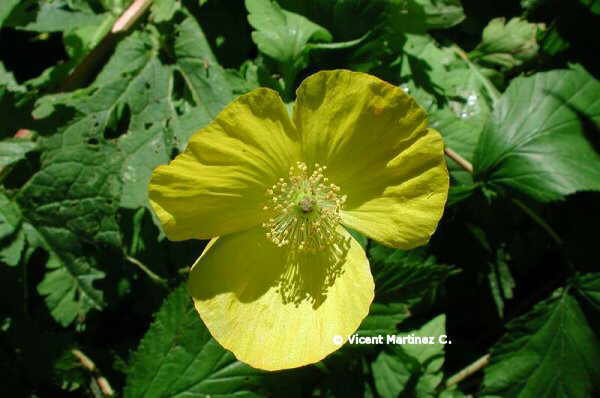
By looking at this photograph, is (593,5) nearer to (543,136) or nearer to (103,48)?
(543,136)

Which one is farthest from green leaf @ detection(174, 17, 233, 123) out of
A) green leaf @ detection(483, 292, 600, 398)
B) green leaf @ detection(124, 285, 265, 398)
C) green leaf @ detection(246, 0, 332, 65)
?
green leaf @ detection(483, 292, 600, 398)

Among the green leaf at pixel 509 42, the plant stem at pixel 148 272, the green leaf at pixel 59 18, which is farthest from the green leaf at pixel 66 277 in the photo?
the green leaf at pixel 509 42

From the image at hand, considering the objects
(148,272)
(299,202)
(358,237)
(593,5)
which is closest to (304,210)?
(299,202)

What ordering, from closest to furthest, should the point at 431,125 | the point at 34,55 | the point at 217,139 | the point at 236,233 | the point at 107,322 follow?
1. the point at 217,139
2. the point at 236,233
3. the point at 431,125
4. the point at 107,322
5. the point at 34,55

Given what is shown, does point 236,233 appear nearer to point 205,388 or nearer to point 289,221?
point 289,221

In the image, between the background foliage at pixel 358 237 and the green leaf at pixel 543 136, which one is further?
the green leaf at pixel 543 136

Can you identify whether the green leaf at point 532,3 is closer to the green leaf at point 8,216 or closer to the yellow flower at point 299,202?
the yellow flower at point 299,202

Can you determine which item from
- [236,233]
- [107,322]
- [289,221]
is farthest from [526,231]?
[107,322]

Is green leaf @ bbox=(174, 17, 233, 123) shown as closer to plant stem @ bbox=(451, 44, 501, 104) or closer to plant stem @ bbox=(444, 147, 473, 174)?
plant stem @ bbox=(444, 147, 473, 174)
